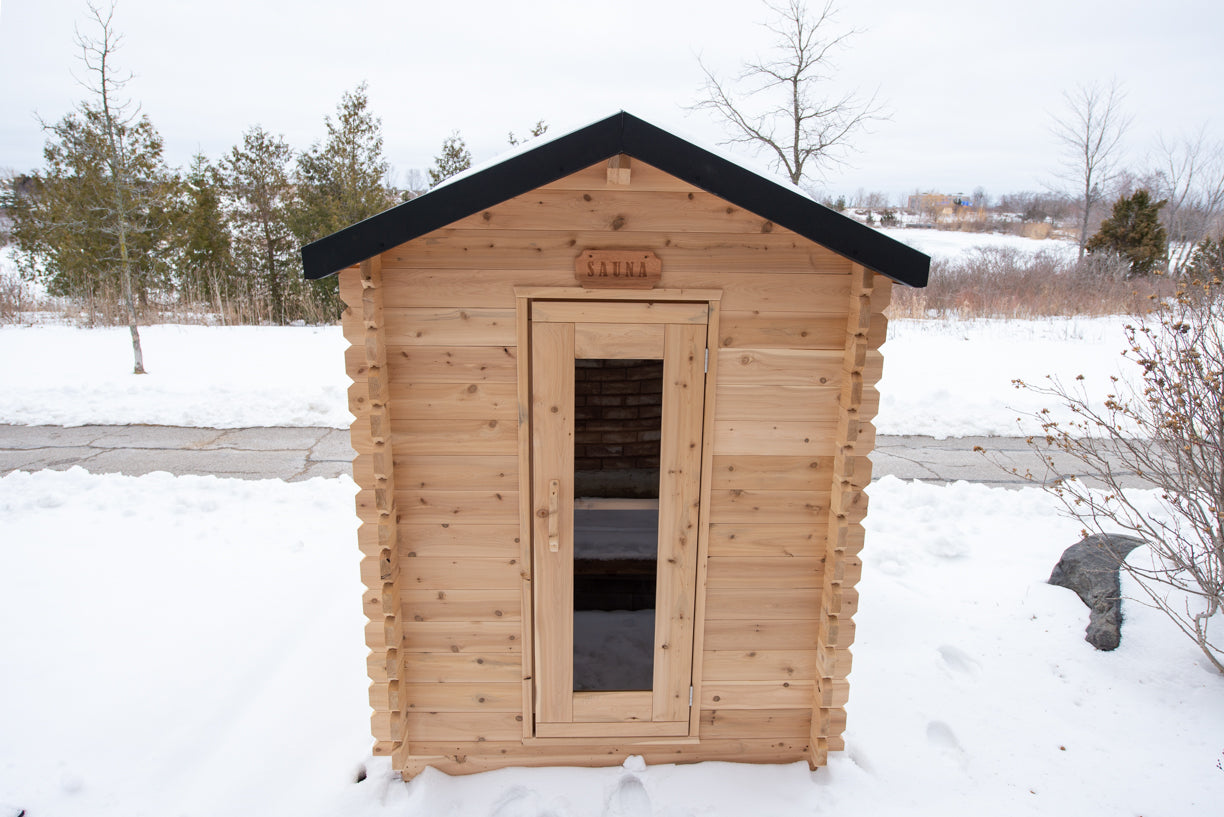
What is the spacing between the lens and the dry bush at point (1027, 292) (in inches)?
651

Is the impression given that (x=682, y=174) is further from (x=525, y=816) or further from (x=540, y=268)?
(x=525, y=816)

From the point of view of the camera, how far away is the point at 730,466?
10.8ft

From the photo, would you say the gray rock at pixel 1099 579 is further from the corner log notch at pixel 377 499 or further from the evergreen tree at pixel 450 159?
the evergreen tree at pixel 450 159

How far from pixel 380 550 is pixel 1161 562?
5.11 metres

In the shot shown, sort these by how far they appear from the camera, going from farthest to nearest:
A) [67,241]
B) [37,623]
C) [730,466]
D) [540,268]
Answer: [67,241] < [37,623] < [730,466] < [540,268]

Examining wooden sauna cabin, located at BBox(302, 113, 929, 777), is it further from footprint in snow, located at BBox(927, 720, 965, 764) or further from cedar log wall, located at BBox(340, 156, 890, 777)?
footprint in snow, located at BBox(927, 720, 965, 764)

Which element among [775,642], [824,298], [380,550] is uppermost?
[824,298]

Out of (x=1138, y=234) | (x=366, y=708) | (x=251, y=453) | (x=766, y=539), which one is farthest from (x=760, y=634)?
(x=1138, y=234)

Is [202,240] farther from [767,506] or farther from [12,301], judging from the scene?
[767,506]

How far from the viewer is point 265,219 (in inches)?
679

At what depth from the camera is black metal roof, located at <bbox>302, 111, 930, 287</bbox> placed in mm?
2760

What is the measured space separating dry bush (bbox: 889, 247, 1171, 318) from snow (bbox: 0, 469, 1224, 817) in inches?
473

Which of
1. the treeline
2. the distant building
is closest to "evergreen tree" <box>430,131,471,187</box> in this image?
the treeline

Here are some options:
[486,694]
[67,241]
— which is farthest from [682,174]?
[67,241]
